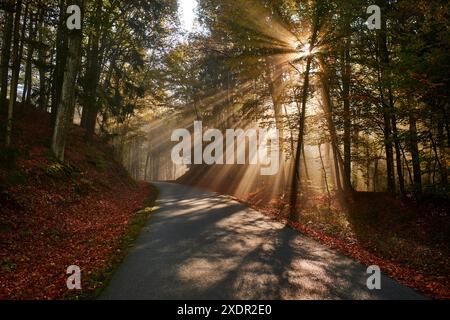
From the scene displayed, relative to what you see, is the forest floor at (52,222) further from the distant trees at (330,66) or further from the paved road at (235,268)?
the distant trees at (330,66)

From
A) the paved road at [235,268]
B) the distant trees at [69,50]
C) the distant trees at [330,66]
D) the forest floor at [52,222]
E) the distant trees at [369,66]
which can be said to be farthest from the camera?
the distant trees at [69,50]

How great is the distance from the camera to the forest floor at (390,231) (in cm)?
843

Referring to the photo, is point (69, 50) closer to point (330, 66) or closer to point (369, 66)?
point (330, 66)

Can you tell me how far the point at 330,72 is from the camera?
16.1 meters

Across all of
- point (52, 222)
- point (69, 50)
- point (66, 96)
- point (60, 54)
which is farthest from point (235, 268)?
point (60, 54)

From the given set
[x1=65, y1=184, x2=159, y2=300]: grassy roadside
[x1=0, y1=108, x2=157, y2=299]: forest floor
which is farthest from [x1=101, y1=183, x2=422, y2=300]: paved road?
[x1=0, y1=108, x2=157, y2=299]: forest floor

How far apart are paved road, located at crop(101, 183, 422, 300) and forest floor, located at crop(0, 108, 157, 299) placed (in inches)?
31.7

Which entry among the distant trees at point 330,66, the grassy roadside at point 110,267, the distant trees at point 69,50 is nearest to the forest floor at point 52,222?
the grassy roadside at point 110,267

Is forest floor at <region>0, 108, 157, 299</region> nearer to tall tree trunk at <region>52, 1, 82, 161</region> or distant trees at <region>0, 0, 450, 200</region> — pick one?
tall tree trunk at <region>52, 1, 82, 161</region>

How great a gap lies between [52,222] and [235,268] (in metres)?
6.56

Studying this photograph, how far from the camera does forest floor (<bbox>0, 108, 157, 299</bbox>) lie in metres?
7.14

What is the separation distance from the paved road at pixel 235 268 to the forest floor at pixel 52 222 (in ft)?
2.64
